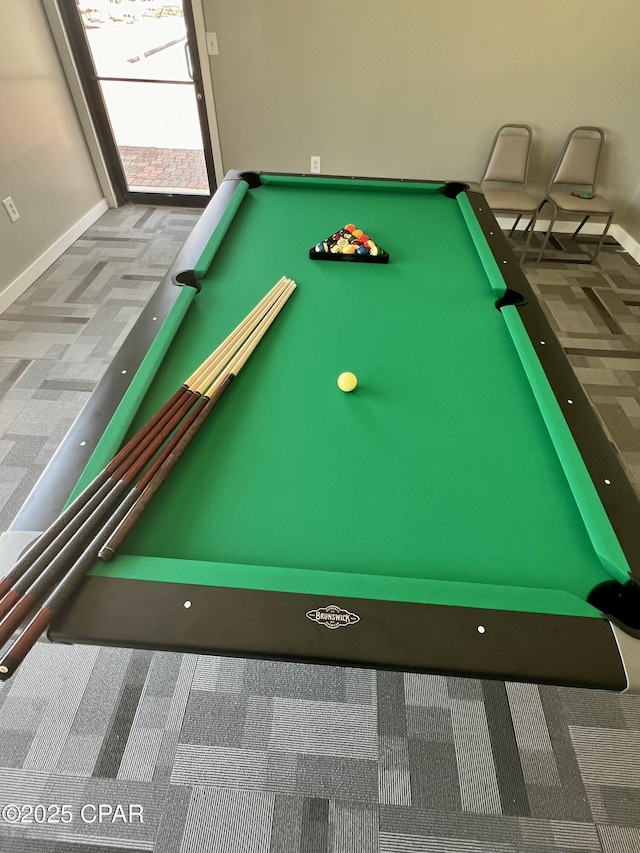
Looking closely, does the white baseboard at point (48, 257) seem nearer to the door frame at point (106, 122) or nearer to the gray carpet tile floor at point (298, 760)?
the door frame at point (106, 122)

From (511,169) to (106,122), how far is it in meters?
3.04

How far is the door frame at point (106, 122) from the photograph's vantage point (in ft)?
10.1

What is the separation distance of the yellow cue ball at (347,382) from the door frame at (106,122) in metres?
3.14

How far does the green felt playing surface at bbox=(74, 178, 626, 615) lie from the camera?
94 cm

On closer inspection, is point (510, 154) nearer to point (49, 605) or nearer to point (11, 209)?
point (11, 209)

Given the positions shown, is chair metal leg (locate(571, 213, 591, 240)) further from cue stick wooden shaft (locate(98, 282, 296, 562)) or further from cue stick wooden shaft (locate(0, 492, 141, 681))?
cue stick wooden shaft (locate(0, 492, 141, 681))

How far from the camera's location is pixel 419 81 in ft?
10.6

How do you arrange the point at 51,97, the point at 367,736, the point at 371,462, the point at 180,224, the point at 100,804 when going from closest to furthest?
1. the point at 371,462
2. the point at 100,804
3. the point at 367,736
4. the point at 51,97
5. the point at 180,224

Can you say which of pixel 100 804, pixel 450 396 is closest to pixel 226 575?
pixel 450 396

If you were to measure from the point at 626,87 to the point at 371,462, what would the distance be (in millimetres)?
3699

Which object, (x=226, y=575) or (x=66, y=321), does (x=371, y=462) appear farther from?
(x=66, y=321)

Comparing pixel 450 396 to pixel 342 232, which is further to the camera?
pixel 342 232

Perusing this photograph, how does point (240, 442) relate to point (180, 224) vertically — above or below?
above

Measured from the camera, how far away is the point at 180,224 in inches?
148
